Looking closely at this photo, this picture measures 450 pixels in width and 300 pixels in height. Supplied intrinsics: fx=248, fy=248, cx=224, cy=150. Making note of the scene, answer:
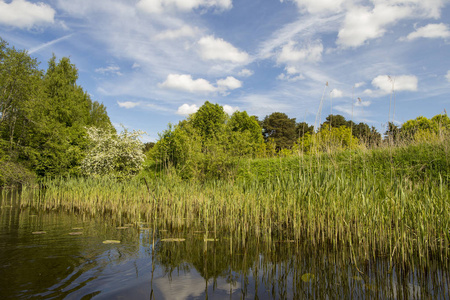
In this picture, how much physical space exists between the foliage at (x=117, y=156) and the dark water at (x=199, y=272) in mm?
9400

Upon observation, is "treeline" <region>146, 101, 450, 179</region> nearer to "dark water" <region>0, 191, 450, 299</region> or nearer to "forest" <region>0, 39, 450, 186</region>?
"forest" <region>0, 39, 450, 186</region>

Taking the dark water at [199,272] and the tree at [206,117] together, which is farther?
the tree at [206,117]

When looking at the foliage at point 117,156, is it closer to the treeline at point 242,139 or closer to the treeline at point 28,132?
the treeline at point 242,139

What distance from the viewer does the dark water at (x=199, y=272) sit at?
8.82ft

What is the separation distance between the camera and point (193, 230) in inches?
215

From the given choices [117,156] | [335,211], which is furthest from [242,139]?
[335,211]

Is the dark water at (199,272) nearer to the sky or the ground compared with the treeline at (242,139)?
nearer to the ground

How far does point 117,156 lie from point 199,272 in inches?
486

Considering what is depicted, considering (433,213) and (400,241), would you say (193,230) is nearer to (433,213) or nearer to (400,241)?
(400,241)

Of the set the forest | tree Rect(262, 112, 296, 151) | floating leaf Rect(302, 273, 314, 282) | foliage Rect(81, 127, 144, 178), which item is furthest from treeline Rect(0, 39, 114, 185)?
tree Rect(262, 112, 296, 151)

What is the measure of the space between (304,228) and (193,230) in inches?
94.2

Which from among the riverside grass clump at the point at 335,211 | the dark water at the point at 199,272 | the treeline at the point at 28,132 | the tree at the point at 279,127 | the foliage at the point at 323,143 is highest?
the tree at the point at 279,127

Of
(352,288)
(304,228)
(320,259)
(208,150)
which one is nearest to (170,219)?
(304,228)

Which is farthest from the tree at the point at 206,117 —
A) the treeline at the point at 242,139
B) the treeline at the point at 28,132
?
the treeline at the point at 28,132
